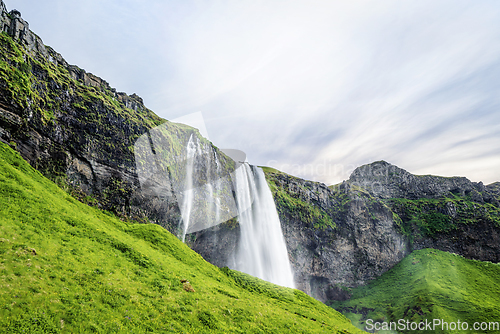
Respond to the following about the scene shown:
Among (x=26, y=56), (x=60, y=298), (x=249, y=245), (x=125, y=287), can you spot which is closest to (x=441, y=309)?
(x=249, y=245)

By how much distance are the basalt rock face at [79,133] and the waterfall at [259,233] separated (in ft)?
72.9

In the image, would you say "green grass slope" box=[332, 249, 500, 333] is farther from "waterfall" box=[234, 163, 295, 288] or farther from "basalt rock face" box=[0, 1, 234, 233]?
"basalt rock face" box=[0, 1, 234, 233]

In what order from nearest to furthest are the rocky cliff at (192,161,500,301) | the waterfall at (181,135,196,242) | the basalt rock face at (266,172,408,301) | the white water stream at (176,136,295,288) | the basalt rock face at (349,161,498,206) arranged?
the waterfall at (181,135,196,242)
the white water stream at (176,136,295,288)
the basalt rock face at (266,172,408,301)
the rocky cliff at (192,161,500,301)
the basalt rock face at (349,161,498,206)

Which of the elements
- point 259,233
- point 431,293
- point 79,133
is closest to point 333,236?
point 431,293

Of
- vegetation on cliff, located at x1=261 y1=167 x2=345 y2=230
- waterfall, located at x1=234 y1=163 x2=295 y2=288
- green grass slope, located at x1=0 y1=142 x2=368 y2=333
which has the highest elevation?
vegetation on cliff, located at x1=261 y1=167 x2=345 y2=230

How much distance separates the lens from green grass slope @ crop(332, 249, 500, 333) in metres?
53.5

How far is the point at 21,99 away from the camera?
25.1 meters

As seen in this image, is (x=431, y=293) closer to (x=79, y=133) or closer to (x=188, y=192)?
(x=188, y=192)

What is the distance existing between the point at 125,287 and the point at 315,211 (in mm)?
87154

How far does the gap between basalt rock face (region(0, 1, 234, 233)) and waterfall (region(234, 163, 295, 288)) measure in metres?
22.2

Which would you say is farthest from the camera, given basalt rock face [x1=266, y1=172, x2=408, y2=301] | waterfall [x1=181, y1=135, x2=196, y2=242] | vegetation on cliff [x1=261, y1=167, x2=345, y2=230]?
vegetation on cliff [x1=261, y1=167, x2=345, y2=230]

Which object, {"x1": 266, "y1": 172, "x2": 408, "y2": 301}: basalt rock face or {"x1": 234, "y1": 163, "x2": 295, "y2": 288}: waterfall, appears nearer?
{"x1": 234, "y1": 163, "x2": 295, "y2": 288}: waterfall

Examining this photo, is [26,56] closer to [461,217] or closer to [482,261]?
[482,261]

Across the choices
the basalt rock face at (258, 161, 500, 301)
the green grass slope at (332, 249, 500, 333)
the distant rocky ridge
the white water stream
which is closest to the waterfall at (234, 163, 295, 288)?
the white water stream
